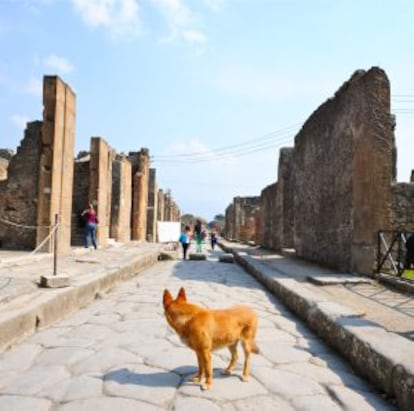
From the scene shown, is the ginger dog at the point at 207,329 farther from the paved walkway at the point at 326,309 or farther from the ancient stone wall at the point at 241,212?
the ancient stone wall at the point at 241,212

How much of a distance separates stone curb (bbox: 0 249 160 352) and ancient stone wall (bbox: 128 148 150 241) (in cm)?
1709

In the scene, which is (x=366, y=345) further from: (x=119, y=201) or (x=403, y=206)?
(x=119, y=201)

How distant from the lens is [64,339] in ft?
14.6

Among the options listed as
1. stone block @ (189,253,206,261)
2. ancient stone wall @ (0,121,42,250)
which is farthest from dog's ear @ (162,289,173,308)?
stone block @ (189,253,206,261)

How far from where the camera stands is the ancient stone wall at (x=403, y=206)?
1058 cm

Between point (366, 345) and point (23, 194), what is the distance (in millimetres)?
11233

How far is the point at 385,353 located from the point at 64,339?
268cm

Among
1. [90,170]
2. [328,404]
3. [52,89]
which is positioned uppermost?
[52,89]

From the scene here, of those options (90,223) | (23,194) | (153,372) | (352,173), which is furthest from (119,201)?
(153,372)

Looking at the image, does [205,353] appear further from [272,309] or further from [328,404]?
[272,309]

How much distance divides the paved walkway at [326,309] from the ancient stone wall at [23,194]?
3792mm

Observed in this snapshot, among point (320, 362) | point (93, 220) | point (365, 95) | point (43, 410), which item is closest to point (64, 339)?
point (43, 410)

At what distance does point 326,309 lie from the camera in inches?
192

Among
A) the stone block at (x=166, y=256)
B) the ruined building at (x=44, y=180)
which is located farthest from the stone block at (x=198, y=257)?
the ruined building at (x=44, y=180)
